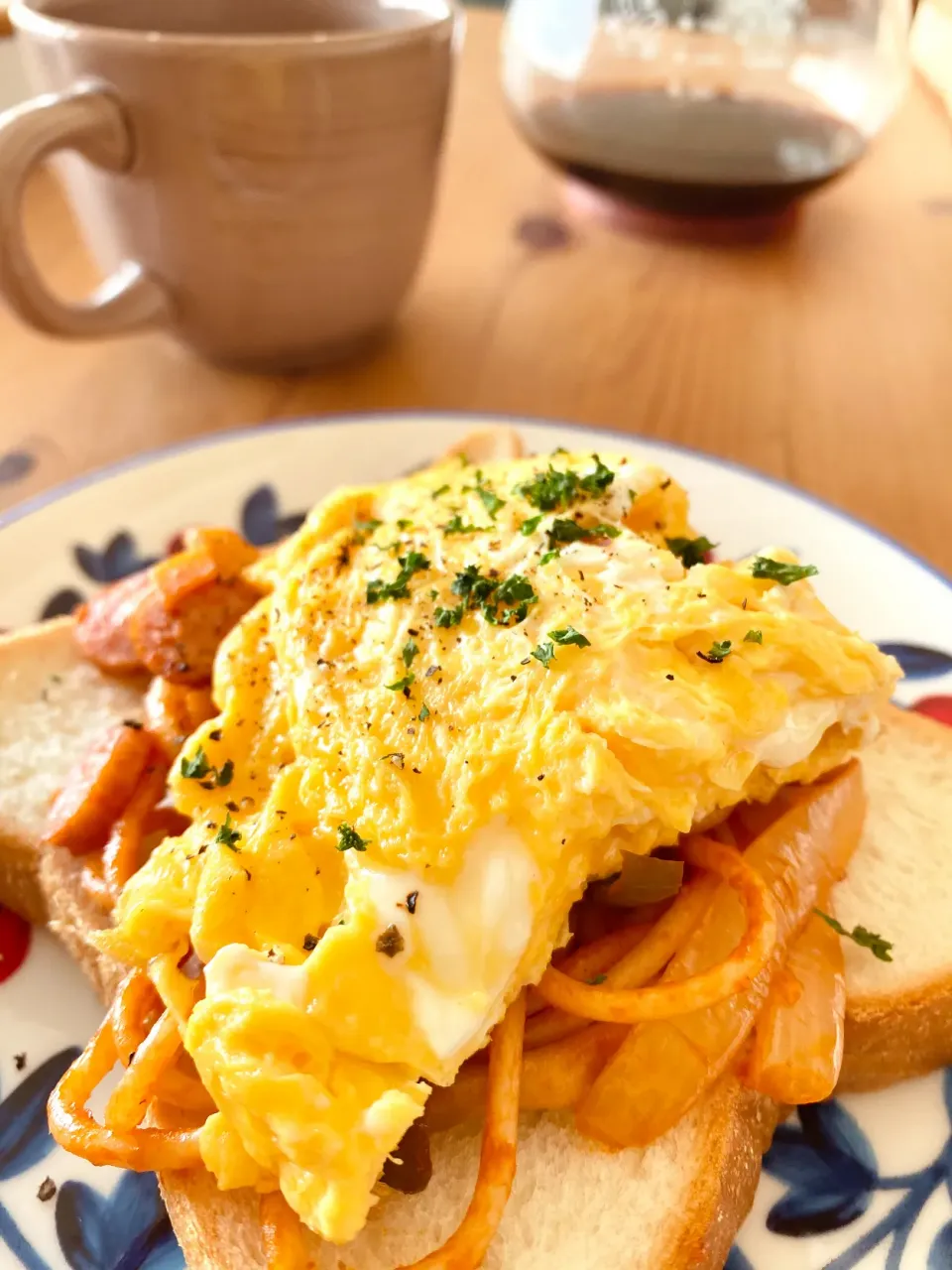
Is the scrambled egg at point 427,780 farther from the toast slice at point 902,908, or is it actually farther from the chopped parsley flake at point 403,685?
the toast slice at point 902,908

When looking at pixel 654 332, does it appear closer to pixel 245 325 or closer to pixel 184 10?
pixel 245 325

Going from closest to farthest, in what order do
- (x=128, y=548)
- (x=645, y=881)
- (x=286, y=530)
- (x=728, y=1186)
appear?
(x=728, y=1186), (x=645, y=881), (x=128, y=548), (x=286, y=530)

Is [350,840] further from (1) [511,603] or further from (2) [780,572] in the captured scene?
(2) [780,572]

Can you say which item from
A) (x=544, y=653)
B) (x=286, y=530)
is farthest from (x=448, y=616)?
(x=286, y=530)

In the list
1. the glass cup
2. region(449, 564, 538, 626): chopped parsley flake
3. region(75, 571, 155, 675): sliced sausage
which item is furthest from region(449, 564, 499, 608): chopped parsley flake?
the glass cup

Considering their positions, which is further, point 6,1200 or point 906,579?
point 906,579

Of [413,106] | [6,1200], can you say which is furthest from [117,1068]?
[413,106]
